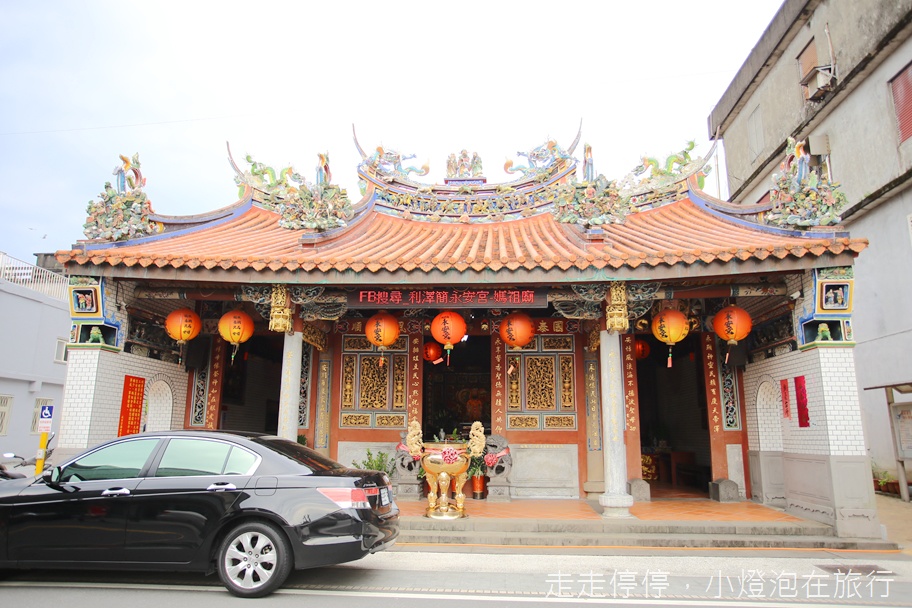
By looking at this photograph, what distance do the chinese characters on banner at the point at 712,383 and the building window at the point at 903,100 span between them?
7016mm

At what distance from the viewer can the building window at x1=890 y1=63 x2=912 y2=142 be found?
12416mm

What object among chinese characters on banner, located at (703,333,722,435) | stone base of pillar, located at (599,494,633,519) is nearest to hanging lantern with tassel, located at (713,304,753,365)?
chinese characters on banner, located at (703,333,722,435)

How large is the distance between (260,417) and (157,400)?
316 centimetres

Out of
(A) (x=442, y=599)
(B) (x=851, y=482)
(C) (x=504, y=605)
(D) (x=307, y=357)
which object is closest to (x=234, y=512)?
(A) (x=442, y=599)

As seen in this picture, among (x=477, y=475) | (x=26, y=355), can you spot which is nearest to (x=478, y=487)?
(x=477, y=475)

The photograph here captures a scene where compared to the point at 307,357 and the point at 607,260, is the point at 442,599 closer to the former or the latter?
the point at 607,260

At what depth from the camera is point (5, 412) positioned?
1745 centimetres

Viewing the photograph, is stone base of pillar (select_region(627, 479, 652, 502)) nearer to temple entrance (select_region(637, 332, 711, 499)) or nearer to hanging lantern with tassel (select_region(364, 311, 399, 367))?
temple entrance (select_region(637, 332, 711, 499))

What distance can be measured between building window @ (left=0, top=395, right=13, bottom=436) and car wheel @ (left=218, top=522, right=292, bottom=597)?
17.0m

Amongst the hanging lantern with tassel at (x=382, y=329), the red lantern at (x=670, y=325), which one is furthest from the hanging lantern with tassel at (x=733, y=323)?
the hanging lantern with tassel at (x=382, y=329)

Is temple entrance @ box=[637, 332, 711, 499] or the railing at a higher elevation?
the railing

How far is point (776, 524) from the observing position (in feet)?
24.2

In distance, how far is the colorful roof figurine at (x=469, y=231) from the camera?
7.77 meters

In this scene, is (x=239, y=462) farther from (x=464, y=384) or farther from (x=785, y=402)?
(x=464, y=384)
